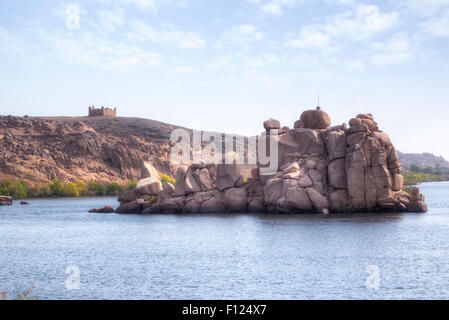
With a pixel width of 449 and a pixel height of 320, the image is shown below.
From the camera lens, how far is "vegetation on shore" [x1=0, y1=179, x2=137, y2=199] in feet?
377

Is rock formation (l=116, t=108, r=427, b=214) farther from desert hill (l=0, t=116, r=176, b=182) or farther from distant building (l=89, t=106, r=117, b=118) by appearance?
distant building (l=89, t=106, r=117, b=118)

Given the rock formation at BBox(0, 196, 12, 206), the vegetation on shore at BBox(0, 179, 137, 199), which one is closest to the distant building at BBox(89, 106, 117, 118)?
the vegetation on shore at BBox(0, 179, 137, 199)

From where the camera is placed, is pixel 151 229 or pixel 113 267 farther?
pixel 151 229

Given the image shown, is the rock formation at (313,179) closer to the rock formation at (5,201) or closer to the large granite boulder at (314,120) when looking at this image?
the large granite boulder at (314,120)

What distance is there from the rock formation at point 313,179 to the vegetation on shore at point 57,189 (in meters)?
58.6

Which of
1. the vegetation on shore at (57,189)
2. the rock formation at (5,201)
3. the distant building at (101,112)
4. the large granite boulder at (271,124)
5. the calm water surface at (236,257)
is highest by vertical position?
the distant building at (101,112)

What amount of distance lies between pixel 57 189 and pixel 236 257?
3618 inches

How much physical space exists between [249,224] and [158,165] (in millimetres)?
102238

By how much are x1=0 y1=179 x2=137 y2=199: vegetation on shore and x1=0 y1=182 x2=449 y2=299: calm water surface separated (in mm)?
61840

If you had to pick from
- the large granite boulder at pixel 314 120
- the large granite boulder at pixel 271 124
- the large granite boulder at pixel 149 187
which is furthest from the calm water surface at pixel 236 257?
the large granite boulder at pixel 314 120

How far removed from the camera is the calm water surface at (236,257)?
25141 mm

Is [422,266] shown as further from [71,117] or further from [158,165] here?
[71,117]

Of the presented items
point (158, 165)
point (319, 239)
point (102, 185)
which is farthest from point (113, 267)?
point (158, 165)
